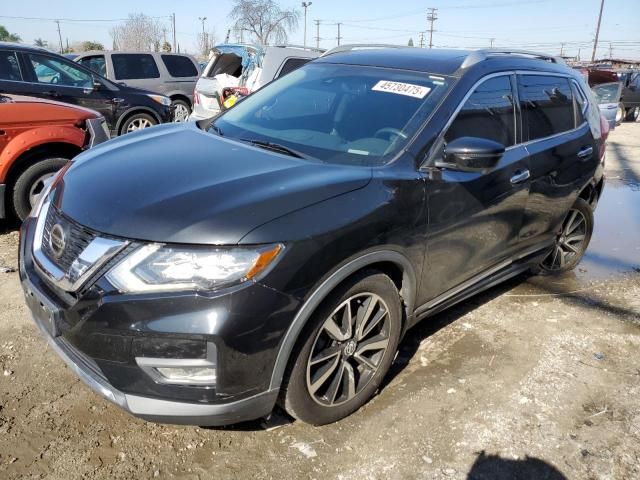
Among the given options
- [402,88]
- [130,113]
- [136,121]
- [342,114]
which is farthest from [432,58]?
[136,121]

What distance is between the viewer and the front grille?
2186mm

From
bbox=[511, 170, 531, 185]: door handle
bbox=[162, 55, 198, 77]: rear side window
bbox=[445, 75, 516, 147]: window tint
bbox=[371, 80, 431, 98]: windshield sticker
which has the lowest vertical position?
bbox=[162, 55, 198, 77]: rear side window

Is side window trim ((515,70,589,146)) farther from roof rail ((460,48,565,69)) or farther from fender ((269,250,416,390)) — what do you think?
fender ((269,250,416,390))

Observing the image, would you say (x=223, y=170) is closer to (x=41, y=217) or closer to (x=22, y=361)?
(x=41, y=217)

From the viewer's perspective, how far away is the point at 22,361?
3.08 m

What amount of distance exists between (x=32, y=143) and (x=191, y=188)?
320 cm

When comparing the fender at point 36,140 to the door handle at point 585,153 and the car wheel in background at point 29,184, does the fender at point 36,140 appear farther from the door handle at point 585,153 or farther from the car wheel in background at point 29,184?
the door handle at point 585,153

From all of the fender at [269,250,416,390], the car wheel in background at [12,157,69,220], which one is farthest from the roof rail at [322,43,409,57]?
the car wheel in background at [12,157,69,220]

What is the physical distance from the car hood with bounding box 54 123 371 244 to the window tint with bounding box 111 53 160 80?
9614 millimetres

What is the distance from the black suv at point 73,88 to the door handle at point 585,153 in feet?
23.4

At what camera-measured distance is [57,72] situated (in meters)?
7.95

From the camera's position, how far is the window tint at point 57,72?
777 centimetres

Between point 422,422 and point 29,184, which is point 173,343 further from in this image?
point 29,184

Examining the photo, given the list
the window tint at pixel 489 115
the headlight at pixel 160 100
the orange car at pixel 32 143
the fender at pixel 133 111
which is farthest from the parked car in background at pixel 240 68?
the window tint at pixel 489 115
